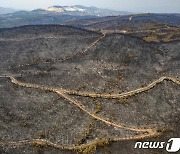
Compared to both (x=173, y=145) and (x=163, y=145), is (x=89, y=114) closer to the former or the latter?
(x=163, y=145)

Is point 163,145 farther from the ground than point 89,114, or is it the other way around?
point 89,114

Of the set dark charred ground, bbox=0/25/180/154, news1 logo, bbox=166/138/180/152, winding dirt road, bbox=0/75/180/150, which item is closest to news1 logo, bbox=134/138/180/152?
news1 logo, bbox=166/138/180/152

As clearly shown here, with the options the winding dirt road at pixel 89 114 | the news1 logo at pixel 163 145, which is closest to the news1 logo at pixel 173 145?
the news1 logo at pixel 163 145

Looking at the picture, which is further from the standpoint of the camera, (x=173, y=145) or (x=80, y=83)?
(x=80, y=83)

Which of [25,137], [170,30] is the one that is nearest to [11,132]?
[25,137]

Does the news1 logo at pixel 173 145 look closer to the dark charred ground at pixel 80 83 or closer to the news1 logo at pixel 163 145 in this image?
the news1 logo at pixel 163 145

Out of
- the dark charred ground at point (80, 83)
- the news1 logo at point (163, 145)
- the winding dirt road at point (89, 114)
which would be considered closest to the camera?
the news1 logo at point (163, 145)

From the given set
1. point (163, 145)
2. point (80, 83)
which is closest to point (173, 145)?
point (163, 145)

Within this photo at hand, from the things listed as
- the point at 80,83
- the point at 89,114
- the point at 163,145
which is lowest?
the point at 163,145
